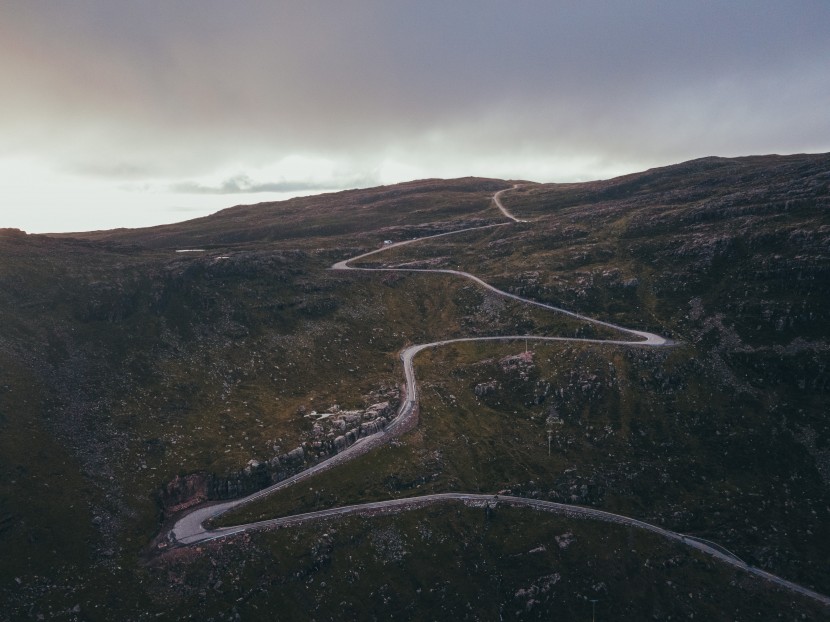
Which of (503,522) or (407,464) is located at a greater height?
(407,464)

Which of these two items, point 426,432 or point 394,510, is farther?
point 426,432

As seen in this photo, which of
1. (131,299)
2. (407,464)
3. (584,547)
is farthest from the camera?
(131,299)

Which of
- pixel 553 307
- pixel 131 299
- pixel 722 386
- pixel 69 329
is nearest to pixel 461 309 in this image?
pixel 553 307

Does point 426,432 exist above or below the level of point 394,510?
above

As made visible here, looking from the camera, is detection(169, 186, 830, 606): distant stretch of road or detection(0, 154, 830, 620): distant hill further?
detection(169, 186, 830, 606): distant stretch of road

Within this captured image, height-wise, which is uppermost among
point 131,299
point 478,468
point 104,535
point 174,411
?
point 131,299

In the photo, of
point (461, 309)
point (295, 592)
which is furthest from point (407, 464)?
point (461, 309)

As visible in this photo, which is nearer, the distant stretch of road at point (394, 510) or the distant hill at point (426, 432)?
the distant hill at point (426, 432)

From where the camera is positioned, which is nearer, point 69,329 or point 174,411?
point 174,411

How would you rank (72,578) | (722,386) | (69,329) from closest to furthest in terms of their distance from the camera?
(72,578)
(722,386)
(69,329)

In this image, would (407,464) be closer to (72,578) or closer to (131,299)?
(72,578)

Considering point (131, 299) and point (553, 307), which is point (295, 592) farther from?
point (553, 307)
